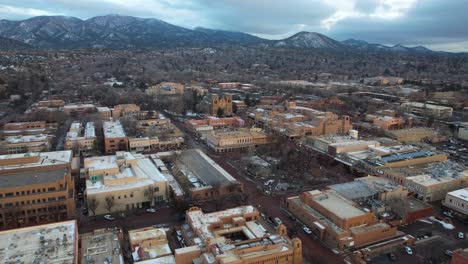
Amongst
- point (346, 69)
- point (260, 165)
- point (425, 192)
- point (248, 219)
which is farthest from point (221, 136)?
point (346, 69)

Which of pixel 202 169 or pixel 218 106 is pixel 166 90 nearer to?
pixel 218 106

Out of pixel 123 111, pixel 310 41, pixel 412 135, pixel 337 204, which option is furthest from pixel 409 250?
pixel 310 41

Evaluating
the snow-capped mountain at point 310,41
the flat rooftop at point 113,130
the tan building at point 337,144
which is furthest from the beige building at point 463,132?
the snow-capped mountain at point 310,41

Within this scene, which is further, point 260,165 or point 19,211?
point 260,165

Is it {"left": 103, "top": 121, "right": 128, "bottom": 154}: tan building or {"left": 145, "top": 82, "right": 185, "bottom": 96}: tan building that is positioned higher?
{"left": 145, "top": 82, "right": 185, "bottom": 96}: tan building

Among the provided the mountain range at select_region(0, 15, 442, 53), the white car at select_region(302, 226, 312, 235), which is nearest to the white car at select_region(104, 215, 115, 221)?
the white car at select_region(302, 226, 312, 235)

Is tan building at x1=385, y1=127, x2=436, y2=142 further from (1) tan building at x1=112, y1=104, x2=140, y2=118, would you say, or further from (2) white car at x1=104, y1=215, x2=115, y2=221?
(1) tan building at x1=112, y1=104, x2=140, y2=118

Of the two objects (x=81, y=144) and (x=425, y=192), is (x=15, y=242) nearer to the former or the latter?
(x=81, y=144)
